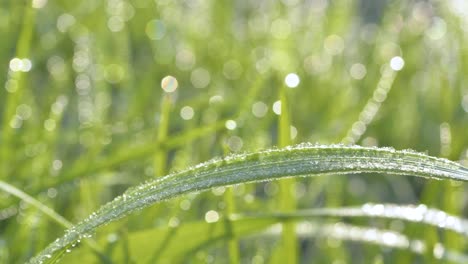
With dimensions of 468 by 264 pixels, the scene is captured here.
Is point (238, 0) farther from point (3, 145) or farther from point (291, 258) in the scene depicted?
point (291, 258)

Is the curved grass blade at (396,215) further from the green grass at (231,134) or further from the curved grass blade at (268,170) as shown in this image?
the curved grass blade at (268,170)

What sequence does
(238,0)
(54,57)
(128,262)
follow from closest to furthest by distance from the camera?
(128,262) → (54,57) → (238,0)

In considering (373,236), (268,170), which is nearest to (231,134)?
(373,236)

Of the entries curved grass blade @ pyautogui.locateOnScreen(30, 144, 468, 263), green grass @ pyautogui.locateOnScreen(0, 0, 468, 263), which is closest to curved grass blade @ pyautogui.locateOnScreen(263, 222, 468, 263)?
green grass @ pyautogui.locateOnScreen(0, 0, 468, 263)

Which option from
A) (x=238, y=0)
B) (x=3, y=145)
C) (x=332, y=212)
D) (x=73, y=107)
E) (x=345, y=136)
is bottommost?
(x=332, y=212)

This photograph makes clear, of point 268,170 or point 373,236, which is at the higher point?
point 373,236

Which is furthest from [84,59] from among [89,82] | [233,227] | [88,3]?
[233,227]

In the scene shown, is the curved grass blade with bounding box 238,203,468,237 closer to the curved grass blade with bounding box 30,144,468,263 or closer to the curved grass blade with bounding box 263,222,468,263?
the curved grass blade with bounding box 263,222,468,263

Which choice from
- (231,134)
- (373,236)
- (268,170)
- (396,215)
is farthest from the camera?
(231,134)

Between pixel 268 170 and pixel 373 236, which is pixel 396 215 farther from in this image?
pixel 268 170
